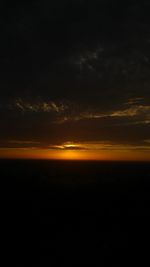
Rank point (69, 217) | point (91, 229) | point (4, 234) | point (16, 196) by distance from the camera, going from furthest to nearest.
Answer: point (16, 196), point (69, 217), point (91, 229), point (4, 234)

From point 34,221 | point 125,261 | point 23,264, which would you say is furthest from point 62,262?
point 34,221

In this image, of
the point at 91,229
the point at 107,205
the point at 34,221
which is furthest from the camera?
the point at 107,205

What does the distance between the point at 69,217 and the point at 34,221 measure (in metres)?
2.82

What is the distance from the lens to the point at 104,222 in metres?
21.5

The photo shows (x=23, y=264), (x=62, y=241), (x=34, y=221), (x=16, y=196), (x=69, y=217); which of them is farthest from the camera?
(x=16, y=196)

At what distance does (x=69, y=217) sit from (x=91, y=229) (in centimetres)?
375

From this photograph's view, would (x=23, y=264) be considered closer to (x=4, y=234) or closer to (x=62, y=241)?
(x=62, y=241)

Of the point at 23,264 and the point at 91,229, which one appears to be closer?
the point at 23,264

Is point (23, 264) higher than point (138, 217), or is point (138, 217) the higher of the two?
point (138, 217)

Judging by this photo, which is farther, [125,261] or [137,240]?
[137,240]

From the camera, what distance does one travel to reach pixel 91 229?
19.5 m

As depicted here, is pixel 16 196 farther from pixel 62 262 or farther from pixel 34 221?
pixel 62 262

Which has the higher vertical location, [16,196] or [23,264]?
[16,196]

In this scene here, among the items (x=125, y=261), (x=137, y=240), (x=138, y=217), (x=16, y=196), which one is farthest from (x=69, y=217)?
(x=16, y=196)
